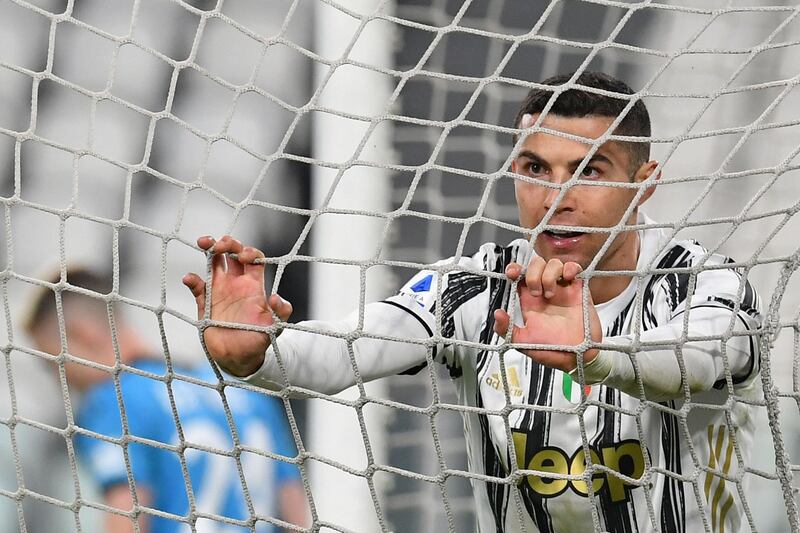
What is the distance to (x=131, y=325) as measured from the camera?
5.96 ft

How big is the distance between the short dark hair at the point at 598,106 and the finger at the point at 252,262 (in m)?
0.32

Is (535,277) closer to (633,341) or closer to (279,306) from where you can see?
(633,341)

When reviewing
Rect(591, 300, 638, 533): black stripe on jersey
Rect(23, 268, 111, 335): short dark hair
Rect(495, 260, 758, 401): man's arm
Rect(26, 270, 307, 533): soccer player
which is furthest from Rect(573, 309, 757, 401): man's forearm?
Rect(23, 268, 111, 335): short dark hair

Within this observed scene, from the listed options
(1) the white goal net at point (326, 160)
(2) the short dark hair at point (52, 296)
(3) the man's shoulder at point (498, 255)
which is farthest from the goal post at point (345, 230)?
(3) the man's shoulder at point (498, 255)

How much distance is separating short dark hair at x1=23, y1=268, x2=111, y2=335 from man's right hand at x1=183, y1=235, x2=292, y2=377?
0.87 m

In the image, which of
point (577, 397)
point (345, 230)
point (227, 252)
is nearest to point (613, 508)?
point (577, 397)

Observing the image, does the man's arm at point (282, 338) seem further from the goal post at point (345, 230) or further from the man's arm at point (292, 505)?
the man's arm at point (292, 505)

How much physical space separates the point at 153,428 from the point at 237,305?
0.91 m

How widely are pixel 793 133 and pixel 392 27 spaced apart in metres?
0.64

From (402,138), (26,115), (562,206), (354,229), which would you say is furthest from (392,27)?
(562,206)

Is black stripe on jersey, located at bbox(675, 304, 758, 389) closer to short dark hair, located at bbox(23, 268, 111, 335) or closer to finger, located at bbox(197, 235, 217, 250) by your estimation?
finger, located at bbox(197, 235, 217, 250)

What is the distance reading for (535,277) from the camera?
2.84 feet

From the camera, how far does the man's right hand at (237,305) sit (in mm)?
952

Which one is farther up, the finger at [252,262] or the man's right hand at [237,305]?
the finger at [252,262]
